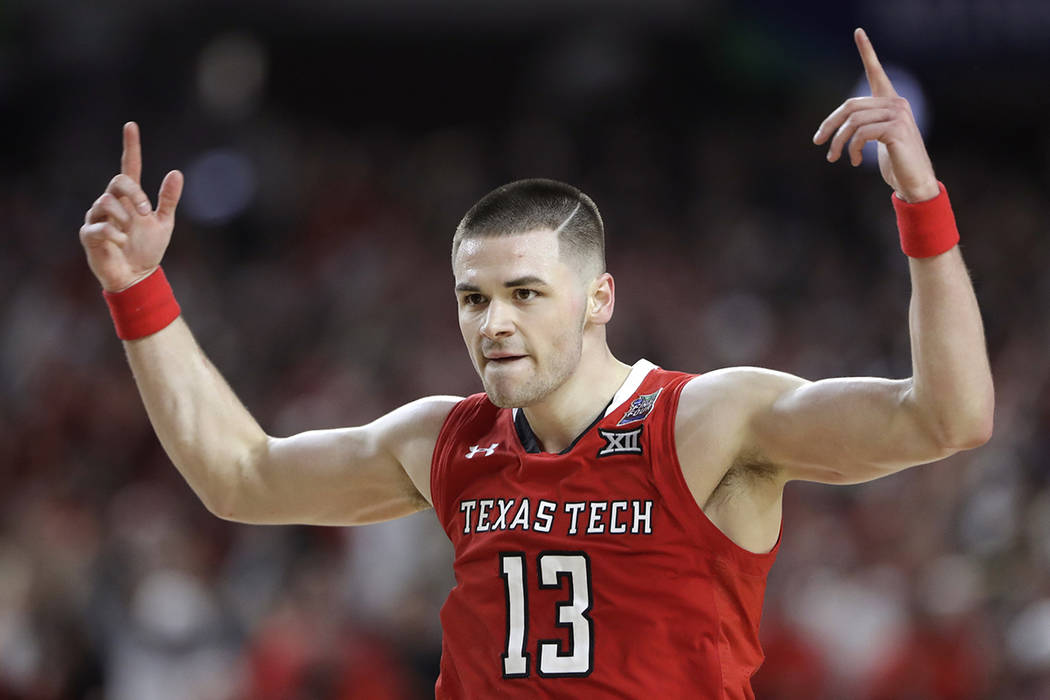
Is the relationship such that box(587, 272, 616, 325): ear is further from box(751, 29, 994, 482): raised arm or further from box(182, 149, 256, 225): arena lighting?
box(182, 149, 256, 225): arena lighting

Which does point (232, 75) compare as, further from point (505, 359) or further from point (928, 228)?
point (928, 228)

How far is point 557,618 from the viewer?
3203 mm

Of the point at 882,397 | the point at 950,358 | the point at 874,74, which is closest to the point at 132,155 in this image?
the point at 874,74

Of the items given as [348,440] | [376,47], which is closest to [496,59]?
[376,47]

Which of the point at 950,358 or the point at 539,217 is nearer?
the point at 950,358

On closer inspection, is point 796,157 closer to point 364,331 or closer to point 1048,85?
point 1048,85

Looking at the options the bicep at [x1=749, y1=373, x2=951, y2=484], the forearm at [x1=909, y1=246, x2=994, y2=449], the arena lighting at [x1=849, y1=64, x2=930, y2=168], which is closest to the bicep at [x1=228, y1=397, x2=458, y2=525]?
the bicep at [x1=749, y1=373, x2=951, y2=484]

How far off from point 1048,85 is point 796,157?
7.47 feet

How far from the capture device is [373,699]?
6918mm

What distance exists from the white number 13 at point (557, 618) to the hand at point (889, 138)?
1.09 m

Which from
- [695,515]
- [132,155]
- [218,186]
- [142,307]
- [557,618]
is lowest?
[557,618]

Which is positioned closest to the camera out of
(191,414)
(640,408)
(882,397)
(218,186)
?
(882,397)

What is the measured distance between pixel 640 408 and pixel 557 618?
0.56 m

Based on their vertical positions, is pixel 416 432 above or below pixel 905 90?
below
